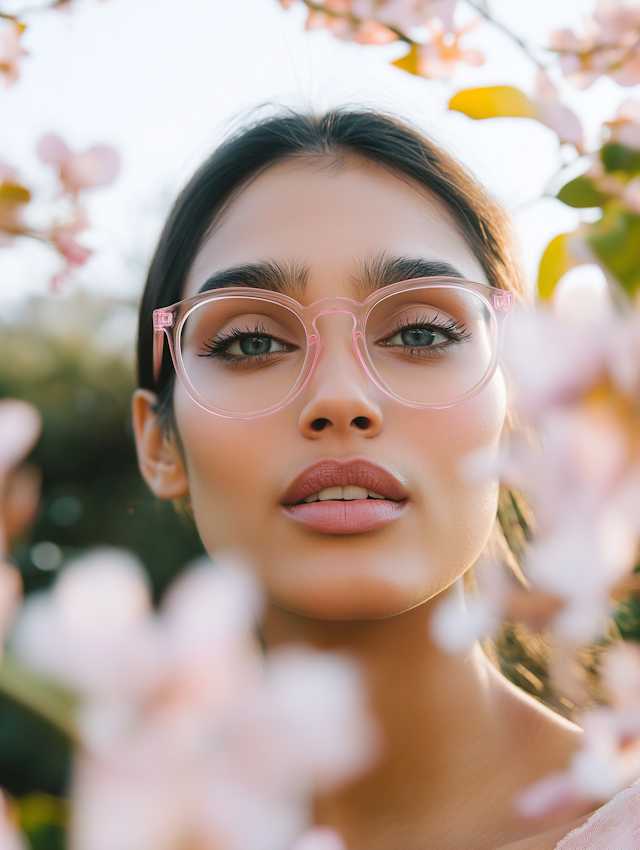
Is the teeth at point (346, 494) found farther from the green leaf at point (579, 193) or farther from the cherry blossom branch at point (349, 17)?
the cherry blossom branch at point (349, 17)

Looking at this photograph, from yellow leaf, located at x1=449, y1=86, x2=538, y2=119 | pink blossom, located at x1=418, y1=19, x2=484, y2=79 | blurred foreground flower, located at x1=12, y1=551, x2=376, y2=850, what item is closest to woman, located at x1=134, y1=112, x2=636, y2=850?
pink blossom, located at x1=418, y1=19, x2=484, y2=79

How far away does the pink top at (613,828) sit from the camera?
95cm

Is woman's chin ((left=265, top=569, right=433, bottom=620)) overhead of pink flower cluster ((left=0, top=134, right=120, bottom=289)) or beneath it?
beneath

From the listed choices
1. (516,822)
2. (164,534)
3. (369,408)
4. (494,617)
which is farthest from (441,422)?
(164,534)

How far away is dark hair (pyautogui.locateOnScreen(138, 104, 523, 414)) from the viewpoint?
1.31m

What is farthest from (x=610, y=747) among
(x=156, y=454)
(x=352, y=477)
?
(x=156, y=454)

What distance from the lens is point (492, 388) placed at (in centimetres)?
117

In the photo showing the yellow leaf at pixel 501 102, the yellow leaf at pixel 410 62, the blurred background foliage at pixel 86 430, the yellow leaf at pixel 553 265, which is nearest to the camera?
the yellow leaf at pixel 553 265

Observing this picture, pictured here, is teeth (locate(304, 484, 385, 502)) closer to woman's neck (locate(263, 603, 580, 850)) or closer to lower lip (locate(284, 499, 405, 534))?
lower lip (locate(284, 499, 405, 534))

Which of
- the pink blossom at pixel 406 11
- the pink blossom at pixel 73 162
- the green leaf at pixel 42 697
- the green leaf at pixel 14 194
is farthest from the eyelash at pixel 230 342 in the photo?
the green leaf at pixel 42 697

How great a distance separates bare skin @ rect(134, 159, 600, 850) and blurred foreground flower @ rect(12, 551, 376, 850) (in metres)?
0.54

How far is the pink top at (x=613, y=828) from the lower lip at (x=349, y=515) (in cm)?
51

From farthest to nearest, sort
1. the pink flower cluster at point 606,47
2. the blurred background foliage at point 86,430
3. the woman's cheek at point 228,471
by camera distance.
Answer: the blurred background foliage at point 86,430
the woman's cheek at point 228,471
the pink flower cluster at point 606,47

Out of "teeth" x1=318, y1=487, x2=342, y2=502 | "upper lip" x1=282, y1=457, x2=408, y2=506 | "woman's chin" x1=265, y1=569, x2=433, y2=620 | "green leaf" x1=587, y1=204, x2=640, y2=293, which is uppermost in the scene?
"green leaf" x1=587, y1=204, x2=640, y2=293
